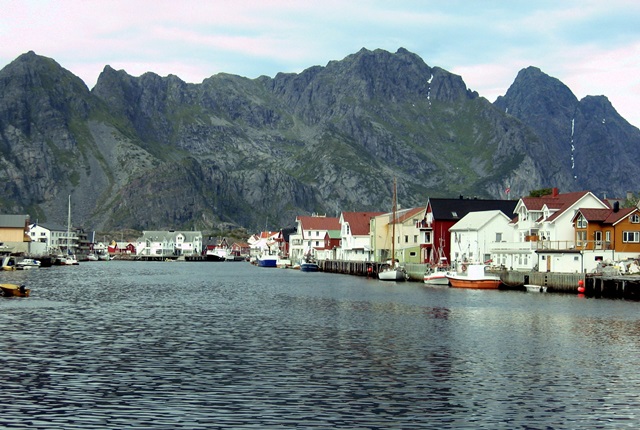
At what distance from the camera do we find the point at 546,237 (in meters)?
116

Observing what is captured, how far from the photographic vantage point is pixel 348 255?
193m

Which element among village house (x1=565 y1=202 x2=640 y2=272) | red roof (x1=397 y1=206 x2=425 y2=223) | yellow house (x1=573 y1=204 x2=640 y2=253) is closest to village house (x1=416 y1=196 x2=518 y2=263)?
red roof (x1=397 y1=206 x2=425 y2=223)

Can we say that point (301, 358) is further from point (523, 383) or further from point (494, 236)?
point (494, 236)

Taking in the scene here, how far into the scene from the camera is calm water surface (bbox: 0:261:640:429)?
1182 inches

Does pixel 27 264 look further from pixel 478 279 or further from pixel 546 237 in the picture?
pixel 546 237

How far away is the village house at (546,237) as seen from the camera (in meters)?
108

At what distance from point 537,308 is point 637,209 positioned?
34.7 m

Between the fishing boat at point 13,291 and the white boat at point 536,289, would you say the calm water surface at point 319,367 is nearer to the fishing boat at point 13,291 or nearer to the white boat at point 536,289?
the fishing boat at point 13,291

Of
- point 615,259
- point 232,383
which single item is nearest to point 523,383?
point 232,383

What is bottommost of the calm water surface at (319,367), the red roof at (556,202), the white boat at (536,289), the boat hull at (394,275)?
Answer: the calm water surface at (319,367)

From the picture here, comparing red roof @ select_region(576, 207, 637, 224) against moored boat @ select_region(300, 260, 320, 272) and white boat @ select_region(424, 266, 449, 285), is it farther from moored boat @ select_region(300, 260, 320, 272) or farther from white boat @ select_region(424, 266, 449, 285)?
moored boat @ select_region(300, 260, 320, 272)

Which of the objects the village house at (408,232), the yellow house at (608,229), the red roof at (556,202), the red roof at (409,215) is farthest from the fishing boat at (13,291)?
the red roof at (409,215)

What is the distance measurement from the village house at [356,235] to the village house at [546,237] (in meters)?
58.4

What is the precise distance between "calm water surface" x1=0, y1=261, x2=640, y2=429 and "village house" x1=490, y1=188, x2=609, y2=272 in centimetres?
3125
